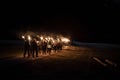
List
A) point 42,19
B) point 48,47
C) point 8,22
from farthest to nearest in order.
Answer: point 42,19, point 8,22, point 48,47

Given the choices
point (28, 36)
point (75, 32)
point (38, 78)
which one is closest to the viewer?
point (38, 78)

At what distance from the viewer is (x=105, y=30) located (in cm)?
11262

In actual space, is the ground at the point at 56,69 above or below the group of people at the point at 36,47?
below

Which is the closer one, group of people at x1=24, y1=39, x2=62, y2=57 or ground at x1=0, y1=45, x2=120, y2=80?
ground at x1=0, y1=45, x2=120, y2=80

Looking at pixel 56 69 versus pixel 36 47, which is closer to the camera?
pixel 56 69

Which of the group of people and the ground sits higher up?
the group of people

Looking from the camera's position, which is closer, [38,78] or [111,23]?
[38,78]

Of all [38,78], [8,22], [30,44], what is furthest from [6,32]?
[38,78]

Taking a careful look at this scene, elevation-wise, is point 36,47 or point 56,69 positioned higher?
point 36,47

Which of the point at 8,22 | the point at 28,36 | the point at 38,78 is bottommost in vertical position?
the point at 38,78

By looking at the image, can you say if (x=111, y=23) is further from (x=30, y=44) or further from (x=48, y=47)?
(x=30, y=44)

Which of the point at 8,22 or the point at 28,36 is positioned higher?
the point at 8,22

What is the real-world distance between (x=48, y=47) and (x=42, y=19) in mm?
87840

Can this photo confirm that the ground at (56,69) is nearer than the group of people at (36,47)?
Yes
